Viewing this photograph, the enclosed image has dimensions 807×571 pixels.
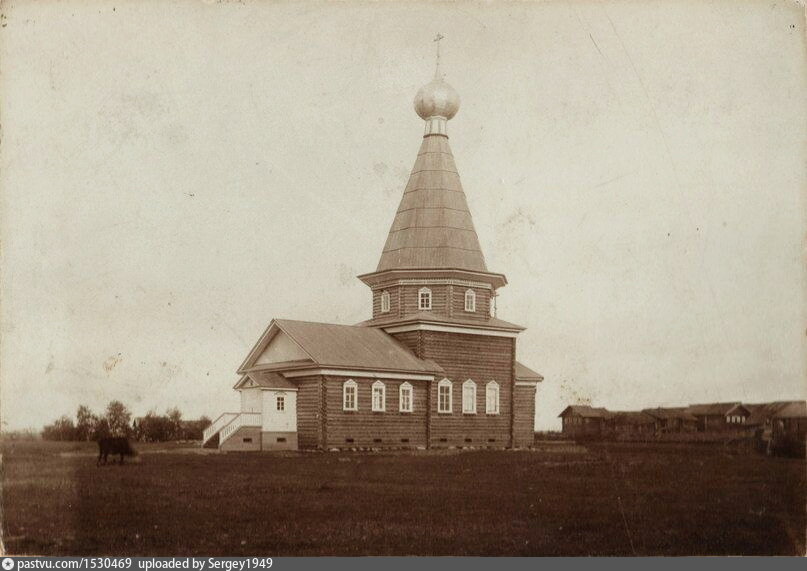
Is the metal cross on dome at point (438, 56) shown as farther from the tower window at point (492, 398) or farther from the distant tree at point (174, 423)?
the tower window at point (492, 398)

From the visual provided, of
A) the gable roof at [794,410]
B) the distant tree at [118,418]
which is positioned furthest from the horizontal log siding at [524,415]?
the distant tree at [118,418]

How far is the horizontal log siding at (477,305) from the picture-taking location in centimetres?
3152

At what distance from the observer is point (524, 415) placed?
3381 cm

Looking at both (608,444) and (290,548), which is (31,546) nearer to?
(290,548)

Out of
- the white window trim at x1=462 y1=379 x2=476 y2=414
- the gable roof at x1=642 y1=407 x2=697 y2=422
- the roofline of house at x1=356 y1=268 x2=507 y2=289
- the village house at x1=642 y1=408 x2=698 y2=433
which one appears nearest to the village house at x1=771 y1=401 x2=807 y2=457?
the gable roof at x1=642 y1=407 x2=697 y2=422

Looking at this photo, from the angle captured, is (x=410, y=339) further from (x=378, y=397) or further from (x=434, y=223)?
(x=434, y=223)

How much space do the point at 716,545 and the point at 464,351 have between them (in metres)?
17.7

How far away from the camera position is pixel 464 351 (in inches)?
1252

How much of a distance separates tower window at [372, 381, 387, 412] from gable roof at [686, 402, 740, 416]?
11.2 meters

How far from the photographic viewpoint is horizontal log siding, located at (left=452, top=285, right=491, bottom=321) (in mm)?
31516

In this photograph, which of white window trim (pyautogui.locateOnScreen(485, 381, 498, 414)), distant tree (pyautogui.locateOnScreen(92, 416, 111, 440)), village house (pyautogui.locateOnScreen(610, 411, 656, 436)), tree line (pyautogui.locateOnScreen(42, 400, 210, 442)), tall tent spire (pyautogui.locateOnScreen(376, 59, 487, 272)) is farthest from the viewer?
white window trim (pyautogui.locateOnScreen(485, 381, 498, 414))

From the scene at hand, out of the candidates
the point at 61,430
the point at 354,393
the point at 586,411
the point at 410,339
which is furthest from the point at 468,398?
the point at 61,430

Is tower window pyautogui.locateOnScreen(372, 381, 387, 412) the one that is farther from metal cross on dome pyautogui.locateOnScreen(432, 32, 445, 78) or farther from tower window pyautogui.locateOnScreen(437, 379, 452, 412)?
metal cross on dome pyautogui.locateOnScreen(432, 32, 445, 78)
